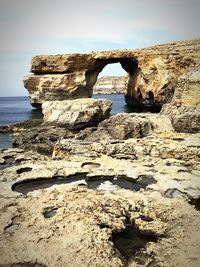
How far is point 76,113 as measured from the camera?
27500 millimetres

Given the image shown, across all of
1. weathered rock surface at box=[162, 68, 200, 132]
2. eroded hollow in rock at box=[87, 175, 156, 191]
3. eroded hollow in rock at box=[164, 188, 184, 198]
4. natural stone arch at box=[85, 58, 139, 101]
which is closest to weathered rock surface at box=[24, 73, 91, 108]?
natural stone arch at box=[85, 58, 139, 101]

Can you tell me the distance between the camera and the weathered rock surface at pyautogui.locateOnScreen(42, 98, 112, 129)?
89.9 feet

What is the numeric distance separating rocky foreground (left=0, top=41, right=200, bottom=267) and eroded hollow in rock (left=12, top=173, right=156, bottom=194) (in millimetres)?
36

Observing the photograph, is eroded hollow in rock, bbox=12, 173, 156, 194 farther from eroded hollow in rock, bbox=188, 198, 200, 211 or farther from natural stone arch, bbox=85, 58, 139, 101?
natural stone arch, bbox=85, 58, 139, 101

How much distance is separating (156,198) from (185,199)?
87 centimetres

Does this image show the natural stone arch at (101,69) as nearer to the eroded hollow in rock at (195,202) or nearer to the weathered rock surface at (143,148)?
the weathered rock surface at (143,148)

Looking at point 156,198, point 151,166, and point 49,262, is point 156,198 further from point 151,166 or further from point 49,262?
point 49,262

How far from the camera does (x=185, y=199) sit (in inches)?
330

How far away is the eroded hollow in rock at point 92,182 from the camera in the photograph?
9680 millimetres

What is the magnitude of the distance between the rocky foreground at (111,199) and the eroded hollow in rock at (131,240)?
24 millimetres

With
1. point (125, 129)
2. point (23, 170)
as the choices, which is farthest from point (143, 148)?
point (23, 170)

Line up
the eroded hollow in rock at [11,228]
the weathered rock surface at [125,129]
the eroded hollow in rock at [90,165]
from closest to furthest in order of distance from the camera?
the eroded hollow in rock at [11,228] < the eroded hollow in rock at [90,165] < the weathered rock surface at [125,129]

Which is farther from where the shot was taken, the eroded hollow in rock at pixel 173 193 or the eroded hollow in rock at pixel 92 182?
the eroded hollow in rock at pixel 92 182

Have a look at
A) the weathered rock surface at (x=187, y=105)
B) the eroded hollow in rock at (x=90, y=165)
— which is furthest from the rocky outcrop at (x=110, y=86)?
the eroded hollow in rock at (x=90, y=165)
